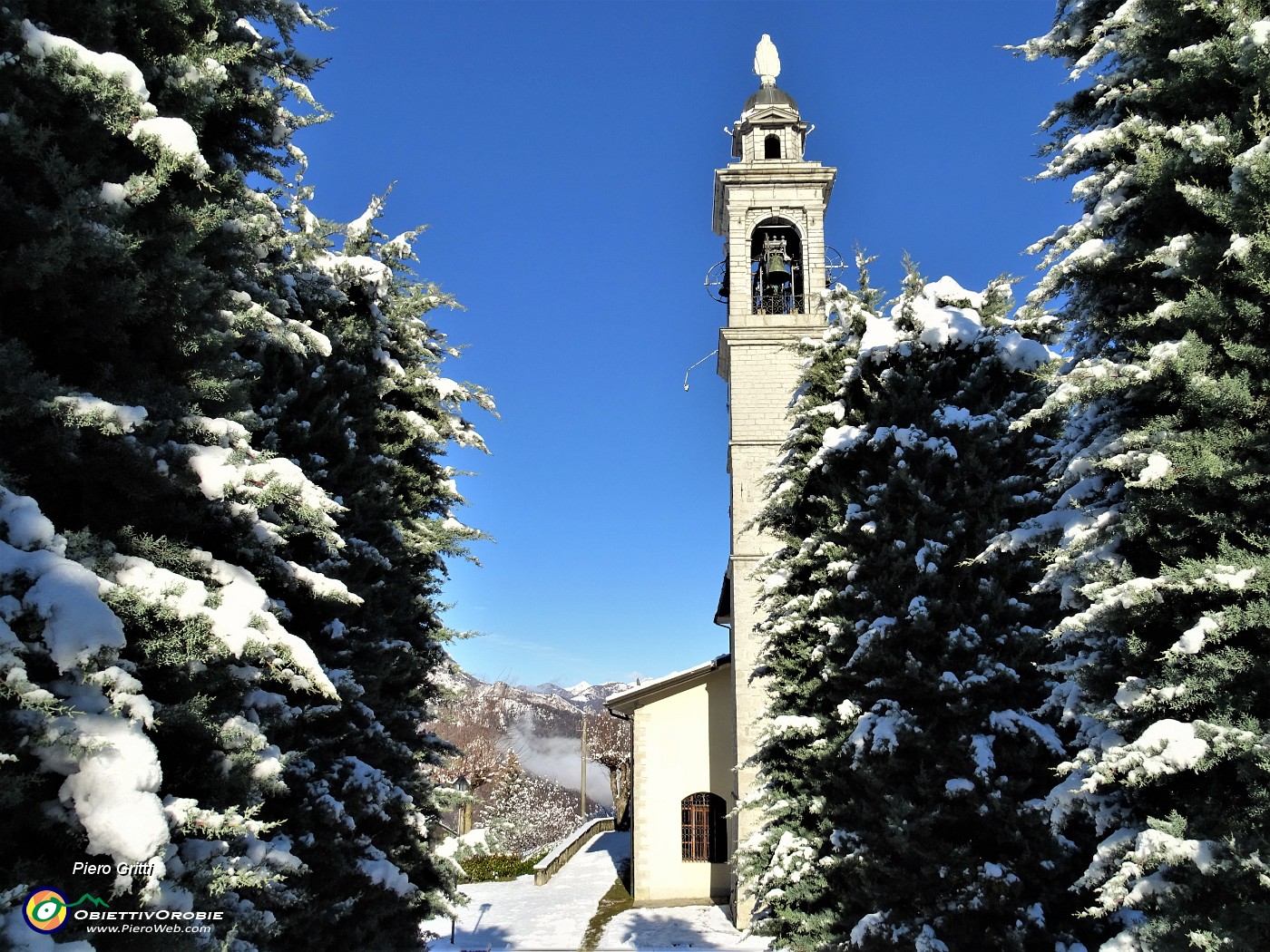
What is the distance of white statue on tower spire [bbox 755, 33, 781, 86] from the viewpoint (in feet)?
74.1

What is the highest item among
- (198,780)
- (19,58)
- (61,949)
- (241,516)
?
(19,58)

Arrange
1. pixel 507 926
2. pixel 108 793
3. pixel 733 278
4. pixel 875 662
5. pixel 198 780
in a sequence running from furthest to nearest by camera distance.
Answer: pixel 733 278 < pixel 507 926 < pixel 875 662 < pixel 198 780 < pixel 108 793

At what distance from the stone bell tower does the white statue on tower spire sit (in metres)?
0.32

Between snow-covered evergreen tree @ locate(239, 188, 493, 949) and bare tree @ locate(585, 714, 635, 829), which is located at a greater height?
snow-covered evergreen tree @ locate(239, 188, 493, 949)

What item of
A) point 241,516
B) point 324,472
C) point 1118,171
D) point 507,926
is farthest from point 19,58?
point 507,926

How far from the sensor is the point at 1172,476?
4805mm

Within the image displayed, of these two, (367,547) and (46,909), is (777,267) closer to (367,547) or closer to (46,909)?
(367,547)

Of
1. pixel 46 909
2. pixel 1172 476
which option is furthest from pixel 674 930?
pixel 46 909

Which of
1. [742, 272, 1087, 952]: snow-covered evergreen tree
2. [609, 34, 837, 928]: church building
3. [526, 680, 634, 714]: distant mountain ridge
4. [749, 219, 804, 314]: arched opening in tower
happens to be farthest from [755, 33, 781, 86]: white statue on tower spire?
Result: [526, 680, 634, 714]: distant mountain ridge

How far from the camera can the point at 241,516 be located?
197 inches

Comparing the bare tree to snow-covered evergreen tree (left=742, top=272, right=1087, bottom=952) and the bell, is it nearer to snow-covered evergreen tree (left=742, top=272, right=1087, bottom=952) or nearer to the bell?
the bell

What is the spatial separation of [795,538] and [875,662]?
261 cm

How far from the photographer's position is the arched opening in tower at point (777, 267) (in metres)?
20.9

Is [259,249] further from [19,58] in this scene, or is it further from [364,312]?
[364,312]
